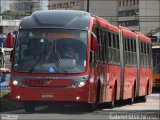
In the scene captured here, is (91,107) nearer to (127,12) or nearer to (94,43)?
(94,43)

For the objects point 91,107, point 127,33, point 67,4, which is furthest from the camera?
point 67,4

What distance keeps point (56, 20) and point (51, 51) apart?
1136mm

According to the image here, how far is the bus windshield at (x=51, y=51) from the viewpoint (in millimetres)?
21203

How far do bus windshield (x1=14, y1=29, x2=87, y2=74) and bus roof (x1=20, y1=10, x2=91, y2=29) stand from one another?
0.69 feet

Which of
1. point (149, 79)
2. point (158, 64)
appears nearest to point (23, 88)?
point (149, 79)

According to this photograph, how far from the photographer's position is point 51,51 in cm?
2136

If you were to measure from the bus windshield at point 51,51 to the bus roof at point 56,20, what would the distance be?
0.69 feet

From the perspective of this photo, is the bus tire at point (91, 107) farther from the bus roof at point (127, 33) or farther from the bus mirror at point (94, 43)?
the bus roof at point (127, 33)

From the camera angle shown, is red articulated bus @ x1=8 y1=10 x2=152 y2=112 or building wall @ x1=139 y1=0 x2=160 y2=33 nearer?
red articulated bus @ x1=8 y1=10 x2=152 y2=112

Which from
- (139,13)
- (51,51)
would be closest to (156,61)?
(51,51)

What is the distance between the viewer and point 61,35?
21516mm

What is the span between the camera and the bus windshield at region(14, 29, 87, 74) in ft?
69.6

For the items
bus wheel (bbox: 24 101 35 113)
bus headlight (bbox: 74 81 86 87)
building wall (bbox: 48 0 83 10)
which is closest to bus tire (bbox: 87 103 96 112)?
bus headlight (bbox: 74 81 86 87)

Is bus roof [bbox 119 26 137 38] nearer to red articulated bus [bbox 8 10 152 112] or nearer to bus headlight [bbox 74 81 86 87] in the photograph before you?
red articulated bus [bbox 8 10 152 112]
